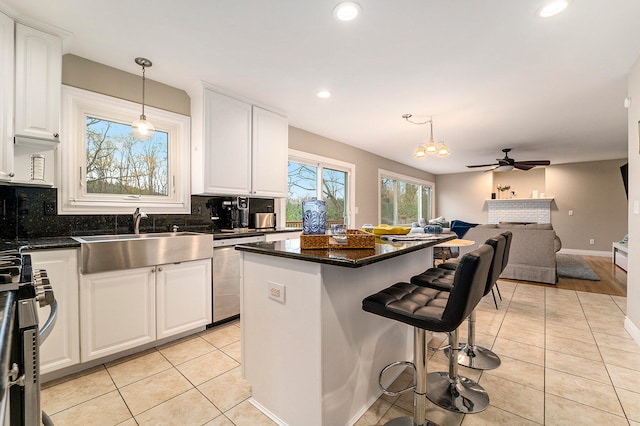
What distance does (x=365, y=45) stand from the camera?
2244 millimetres

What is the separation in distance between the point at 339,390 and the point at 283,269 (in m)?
0.66

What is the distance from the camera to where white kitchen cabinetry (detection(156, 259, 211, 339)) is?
237cm

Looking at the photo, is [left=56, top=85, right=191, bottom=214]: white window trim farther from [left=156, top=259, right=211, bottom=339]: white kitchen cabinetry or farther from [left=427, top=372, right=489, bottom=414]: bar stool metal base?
[left=427, top=372, right=489, bottom=414]: bar stool metal base

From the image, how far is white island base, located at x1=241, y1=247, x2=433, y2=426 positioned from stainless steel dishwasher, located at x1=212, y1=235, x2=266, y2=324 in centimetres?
115

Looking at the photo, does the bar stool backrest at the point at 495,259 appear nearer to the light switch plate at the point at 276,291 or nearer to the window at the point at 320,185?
the light switch plate at the point at 276,291

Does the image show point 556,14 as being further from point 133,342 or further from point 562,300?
point 133,342

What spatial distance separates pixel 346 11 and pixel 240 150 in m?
1.84

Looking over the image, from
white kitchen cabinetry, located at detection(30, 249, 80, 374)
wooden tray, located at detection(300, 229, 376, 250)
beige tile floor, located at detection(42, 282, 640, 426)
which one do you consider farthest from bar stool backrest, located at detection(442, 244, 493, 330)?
white kitchen cabinetry, located at detection(30, 249, 80, 374)

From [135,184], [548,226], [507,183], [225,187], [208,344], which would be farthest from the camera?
[507,183]

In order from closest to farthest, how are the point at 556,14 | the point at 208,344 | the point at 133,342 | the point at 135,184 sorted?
the point at 556,14 → the point at 133,342 → the point at 208,344 → the point at 135,184

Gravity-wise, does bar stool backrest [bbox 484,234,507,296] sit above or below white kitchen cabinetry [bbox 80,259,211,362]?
above

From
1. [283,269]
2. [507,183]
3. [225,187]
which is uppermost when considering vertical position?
[507,183]

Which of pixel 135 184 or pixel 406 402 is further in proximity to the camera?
pixel 135 184

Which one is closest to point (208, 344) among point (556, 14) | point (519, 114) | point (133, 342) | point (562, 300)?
point (133, 342)
